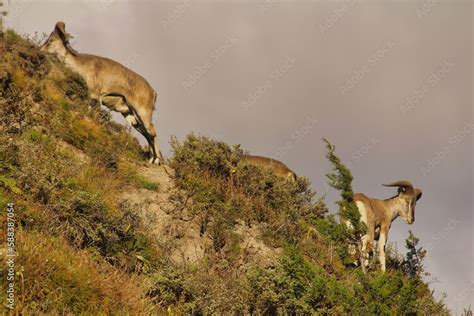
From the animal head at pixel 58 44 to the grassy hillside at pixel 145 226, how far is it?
1.97ft

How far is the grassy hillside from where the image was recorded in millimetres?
5824

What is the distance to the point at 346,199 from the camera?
7027 mm

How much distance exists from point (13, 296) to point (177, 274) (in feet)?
10.2

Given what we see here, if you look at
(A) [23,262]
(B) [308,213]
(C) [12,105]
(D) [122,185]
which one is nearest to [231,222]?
(D) [122,185]

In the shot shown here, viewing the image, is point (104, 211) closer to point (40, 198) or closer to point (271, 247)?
point (40, 198)

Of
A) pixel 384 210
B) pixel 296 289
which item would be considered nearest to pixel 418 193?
pixel 384 210

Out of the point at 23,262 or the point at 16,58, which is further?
the point at 16,58

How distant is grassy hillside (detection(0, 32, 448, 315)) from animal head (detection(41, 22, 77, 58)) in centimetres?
60

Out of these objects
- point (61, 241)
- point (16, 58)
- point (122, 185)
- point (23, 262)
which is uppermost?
point (16, 58)

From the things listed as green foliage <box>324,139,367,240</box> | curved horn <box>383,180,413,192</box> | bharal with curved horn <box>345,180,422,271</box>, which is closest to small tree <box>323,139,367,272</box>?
green foliage <box>324,139,367,240</box>

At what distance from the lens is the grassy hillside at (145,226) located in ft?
19.1

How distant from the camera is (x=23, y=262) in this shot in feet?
16.8

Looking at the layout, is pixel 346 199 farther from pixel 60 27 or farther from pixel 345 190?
pixel 60 27
